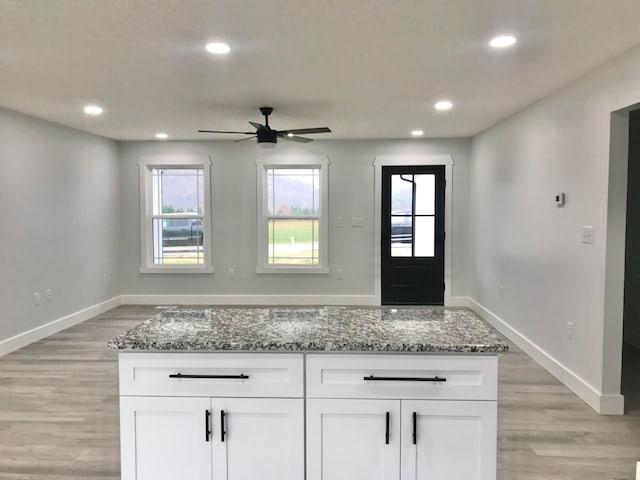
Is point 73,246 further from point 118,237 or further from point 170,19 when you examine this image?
point 170,19

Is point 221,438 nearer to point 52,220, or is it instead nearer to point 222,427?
point 222,427

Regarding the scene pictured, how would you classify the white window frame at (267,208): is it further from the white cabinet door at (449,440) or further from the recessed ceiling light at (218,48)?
the white cabinet door at (449,440)

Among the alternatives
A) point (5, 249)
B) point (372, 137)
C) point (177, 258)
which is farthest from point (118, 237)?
point (372, 137)

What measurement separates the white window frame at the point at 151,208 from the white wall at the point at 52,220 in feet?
1.28

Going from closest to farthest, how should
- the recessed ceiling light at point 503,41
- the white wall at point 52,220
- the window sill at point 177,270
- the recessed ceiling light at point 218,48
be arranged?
the recessed ceiling light at point 503,41 → the recessed ceiling light at point 218,48 → the white wall at point 52,220 → the window sill at point 177,270

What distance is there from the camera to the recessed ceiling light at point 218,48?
2.64 meters

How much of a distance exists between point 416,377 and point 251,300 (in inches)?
200

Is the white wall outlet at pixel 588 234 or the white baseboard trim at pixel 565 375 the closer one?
the white baseboard trim at pixel 565 375

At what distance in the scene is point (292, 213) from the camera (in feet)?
21.1

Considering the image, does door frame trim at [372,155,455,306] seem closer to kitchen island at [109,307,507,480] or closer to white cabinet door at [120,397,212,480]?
kitchen island at [109,307,507,480]

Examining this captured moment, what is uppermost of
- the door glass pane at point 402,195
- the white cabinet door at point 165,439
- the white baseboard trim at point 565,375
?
the door glass pane at point 402,195

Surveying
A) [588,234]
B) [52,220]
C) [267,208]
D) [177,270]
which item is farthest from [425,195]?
[52,220]

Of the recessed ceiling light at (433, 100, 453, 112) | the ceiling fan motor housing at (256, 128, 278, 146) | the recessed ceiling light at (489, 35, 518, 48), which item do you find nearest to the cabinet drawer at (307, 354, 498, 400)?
the recessed ceiling light at (489, 35, 518, 48)

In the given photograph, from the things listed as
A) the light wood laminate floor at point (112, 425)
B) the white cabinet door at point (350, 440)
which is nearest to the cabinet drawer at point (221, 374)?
the white cabinet door at point (350, 440)
